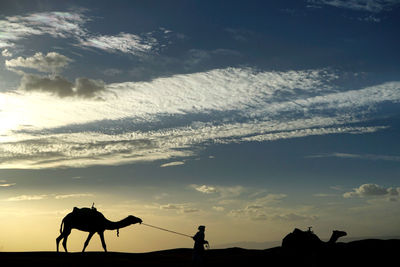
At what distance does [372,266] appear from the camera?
24688mm

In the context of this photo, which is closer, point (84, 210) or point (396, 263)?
point (396, 263)

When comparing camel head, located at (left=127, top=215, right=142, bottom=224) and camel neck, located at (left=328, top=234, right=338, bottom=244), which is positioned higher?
camel head, located at (left=127, top=215, right=142, bottom=224)

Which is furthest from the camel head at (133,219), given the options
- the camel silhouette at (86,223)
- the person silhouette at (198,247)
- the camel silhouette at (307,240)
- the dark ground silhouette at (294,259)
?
the camel silhouette at (307,240)

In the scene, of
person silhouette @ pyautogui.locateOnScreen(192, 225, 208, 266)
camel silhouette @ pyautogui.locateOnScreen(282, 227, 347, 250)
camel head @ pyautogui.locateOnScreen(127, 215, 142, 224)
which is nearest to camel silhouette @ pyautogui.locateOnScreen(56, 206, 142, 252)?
camel head @ pyautogui.locateOnScreen(127, 215, 142, 224)

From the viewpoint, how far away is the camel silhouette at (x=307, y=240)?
21469 mm

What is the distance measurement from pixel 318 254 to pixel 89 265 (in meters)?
12.3

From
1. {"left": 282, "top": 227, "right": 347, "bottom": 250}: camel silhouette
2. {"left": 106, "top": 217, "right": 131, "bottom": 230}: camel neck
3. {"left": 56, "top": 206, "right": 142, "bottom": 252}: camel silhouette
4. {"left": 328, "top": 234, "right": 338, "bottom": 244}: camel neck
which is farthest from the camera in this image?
{"left": 106, "top": 217, "right": 131, "bottom": 230}: camel neck

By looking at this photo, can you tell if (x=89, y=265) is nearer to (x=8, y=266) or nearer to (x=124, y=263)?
(x=124, y=263)

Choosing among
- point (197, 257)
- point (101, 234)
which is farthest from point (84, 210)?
point (197, 257)

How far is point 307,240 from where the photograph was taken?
70.5 feet

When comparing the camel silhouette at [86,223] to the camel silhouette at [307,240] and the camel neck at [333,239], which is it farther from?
the camel neck at [333,239]

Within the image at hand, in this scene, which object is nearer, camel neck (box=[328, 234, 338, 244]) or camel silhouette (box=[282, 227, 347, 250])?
camel silhouette (box=[282, 227, 347, 250])

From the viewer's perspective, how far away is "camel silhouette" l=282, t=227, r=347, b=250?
70.4 ft

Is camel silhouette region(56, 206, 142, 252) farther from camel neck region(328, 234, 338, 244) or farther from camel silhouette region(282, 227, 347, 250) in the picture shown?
camel neck region(328, 234, 338, 244)
